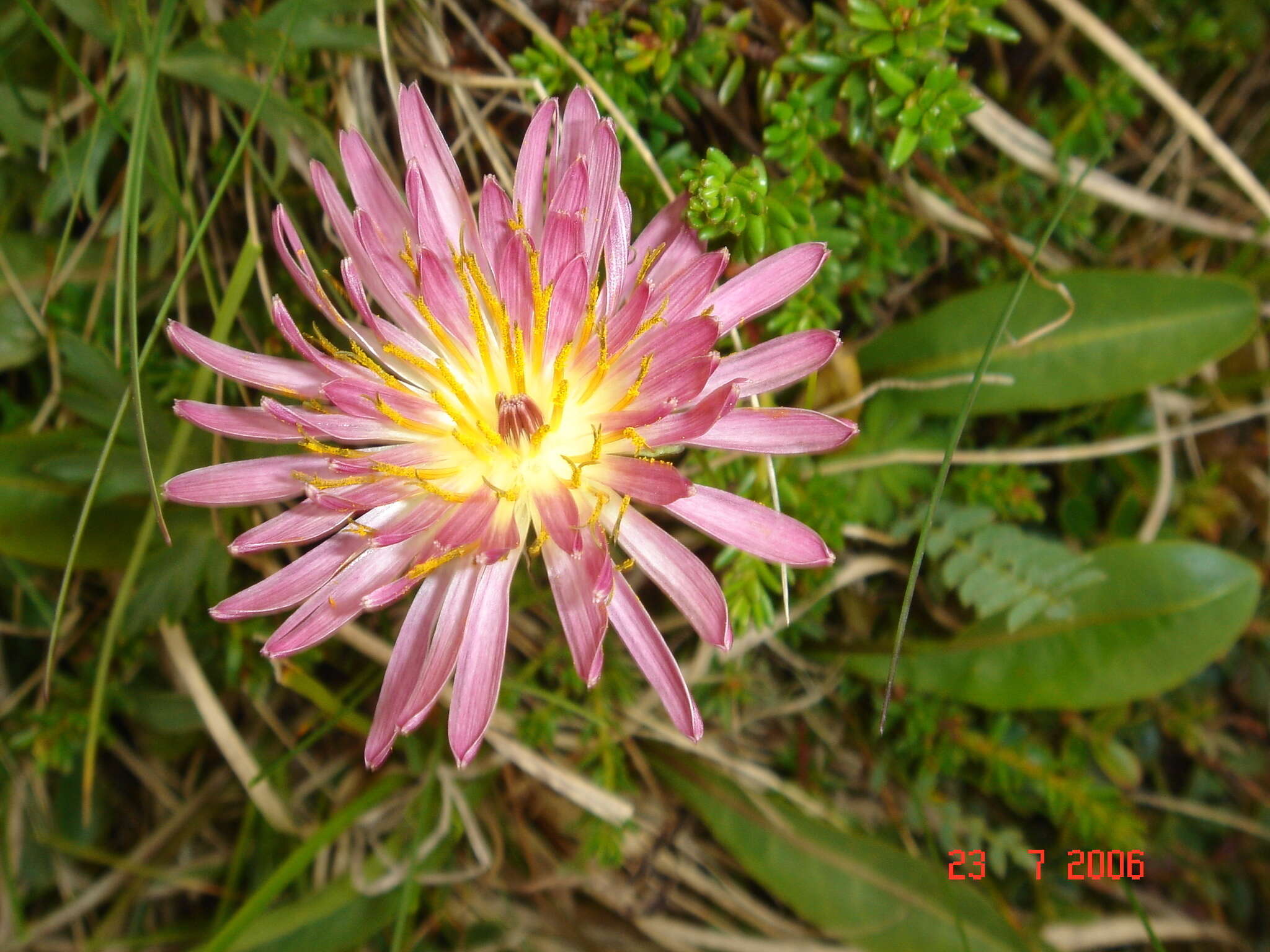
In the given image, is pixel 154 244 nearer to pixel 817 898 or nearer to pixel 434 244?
pixel 434 244

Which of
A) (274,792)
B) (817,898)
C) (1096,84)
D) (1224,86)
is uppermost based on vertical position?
(1096,84)

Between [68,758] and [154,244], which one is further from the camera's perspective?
[68,758]

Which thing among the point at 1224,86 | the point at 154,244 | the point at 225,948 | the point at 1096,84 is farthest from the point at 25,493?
the point at 1224,86

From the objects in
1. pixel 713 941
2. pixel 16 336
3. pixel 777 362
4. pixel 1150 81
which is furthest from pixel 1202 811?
pixel 16 336

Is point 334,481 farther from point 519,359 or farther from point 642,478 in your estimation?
point 642,478

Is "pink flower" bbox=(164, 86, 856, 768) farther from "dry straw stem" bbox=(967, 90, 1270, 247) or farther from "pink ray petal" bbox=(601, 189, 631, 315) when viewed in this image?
"dry straw stem" bbox=(967, 90, 1270, 247)

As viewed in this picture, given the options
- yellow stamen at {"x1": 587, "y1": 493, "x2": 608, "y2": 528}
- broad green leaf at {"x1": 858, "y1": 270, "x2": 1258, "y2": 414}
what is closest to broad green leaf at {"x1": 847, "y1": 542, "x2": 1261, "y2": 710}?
broad green leaf at {"x1": 858, "y1": 270, "x2": 1258, "y2": 414}
